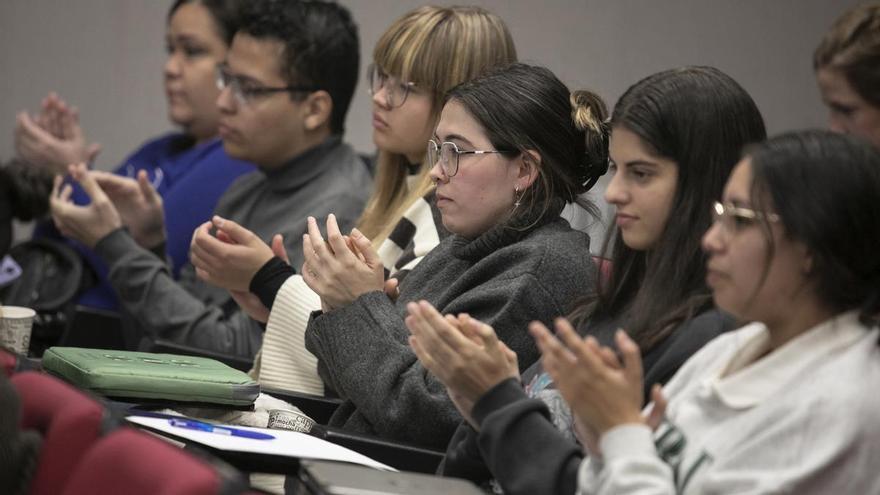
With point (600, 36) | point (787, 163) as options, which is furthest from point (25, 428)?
point (600, 36)

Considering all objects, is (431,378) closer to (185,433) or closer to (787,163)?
(185,433)

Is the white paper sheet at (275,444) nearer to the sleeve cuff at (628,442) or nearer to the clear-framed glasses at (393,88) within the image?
the sleeve cuff at (628,442)

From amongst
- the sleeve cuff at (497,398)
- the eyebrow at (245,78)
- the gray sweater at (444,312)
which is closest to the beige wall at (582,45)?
the eyebrow at (245,78)

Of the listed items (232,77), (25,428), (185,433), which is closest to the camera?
(25,428)

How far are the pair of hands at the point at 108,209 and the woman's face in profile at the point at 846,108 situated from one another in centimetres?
217

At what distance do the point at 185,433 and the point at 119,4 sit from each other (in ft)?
13.0

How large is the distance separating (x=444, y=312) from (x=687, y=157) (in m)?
0.67

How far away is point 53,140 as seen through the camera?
5086 mm

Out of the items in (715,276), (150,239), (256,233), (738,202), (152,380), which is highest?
(738,202)

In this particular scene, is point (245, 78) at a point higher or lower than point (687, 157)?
lower

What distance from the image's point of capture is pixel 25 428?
205cm

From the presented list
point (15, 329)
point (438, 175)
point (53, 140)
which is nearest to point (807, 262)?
point (438, 175)

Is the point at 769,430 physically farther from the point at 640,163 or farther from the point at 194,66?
the point at 194,66

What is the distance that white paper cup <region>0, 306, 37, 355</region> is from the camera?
121 inches
